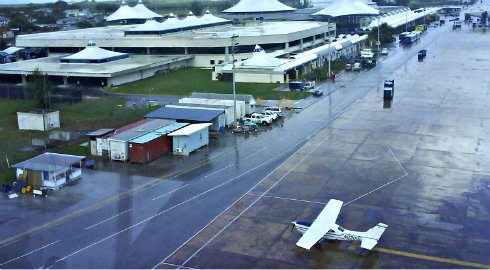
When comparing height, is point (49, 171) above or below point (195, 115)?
below

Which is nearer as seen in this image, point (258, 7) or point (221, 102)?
point (221, 102)

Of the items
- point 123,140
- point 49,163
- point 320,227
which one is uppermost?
point 123,140

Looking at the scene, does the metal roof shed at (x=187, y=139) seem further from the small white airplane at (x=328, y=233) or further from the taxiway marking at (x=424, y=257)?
the taxiway marking at (x=424, y=257)

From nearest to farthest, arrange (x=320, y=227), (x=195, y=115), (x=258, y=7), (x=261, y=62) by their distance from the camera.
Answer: (x=320, y=227), (x=195, y=115), (x=261, y=62), (x=258, y=7)

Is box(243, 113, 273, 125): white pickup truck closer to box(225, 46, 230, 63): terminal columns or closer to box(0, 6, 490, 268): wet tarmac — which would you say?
box(0, 6, 490, 268): wet tarmac

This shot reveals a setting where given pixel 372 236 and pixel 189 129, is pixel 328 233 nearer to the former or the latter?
pixel 372 236

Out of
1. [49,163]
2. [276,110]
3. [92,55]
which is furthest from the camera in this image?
[92,55]

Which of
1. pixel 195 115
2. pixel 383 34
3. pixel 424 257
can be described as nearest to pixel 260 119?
pixel 195 115
